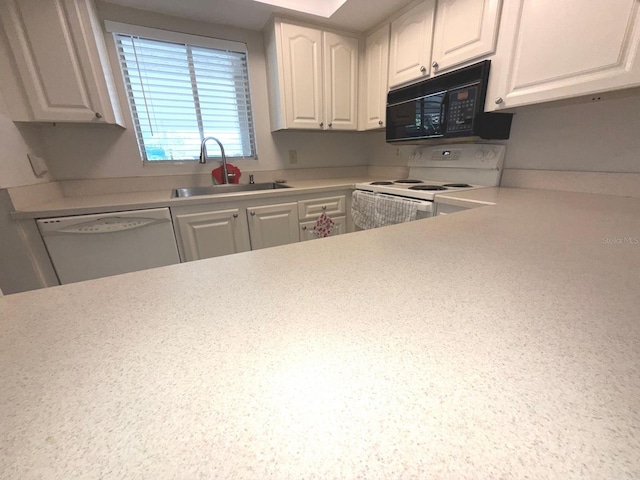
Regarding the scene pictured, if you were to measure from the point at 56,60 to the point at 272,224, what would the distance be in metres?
1.50

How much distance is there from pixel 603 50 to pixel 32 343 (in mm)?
1873

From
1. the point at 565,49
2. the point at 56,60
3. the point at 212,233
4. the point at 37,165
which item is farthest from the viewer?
the point at 212,233

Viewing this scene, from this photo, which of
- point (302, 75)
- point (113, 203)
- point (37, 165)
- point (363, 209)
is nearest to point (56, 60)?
point (37, 165)

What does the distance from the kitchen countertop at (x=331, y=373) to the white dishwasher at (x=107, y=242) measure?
1.19 meters

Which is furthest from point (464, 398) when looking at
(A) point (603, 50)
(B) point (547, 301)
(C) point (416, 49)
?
(C) point (416, 49)

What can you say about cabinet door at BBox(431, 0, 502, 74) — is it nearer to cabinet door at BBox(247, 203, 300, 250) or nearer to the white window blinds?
cabinet door at BBox(247, 203, 300, 250)

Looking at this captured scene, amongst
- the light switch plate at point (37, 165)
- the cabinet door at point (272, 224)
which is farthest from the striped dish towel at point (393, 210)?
the light switch plate at point (37, 165)

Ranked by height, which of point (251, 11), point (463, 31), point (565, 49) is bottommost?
point (565, 49)

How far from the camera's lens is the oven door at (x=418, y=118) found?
1.64 metres

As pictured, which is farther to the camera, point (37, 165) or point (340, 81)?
point (340, 81)

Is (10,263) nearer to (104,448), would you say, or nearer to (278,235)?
(278,235)

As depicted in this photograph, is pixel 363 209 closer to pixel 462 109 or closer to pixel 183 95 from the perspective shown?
pixel 462 109

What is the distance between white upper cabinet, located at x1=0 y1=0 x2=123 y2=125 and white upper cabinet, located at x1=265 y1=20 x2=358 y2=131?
1.12 metres

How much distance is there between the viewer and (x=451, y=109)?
5.14ft
